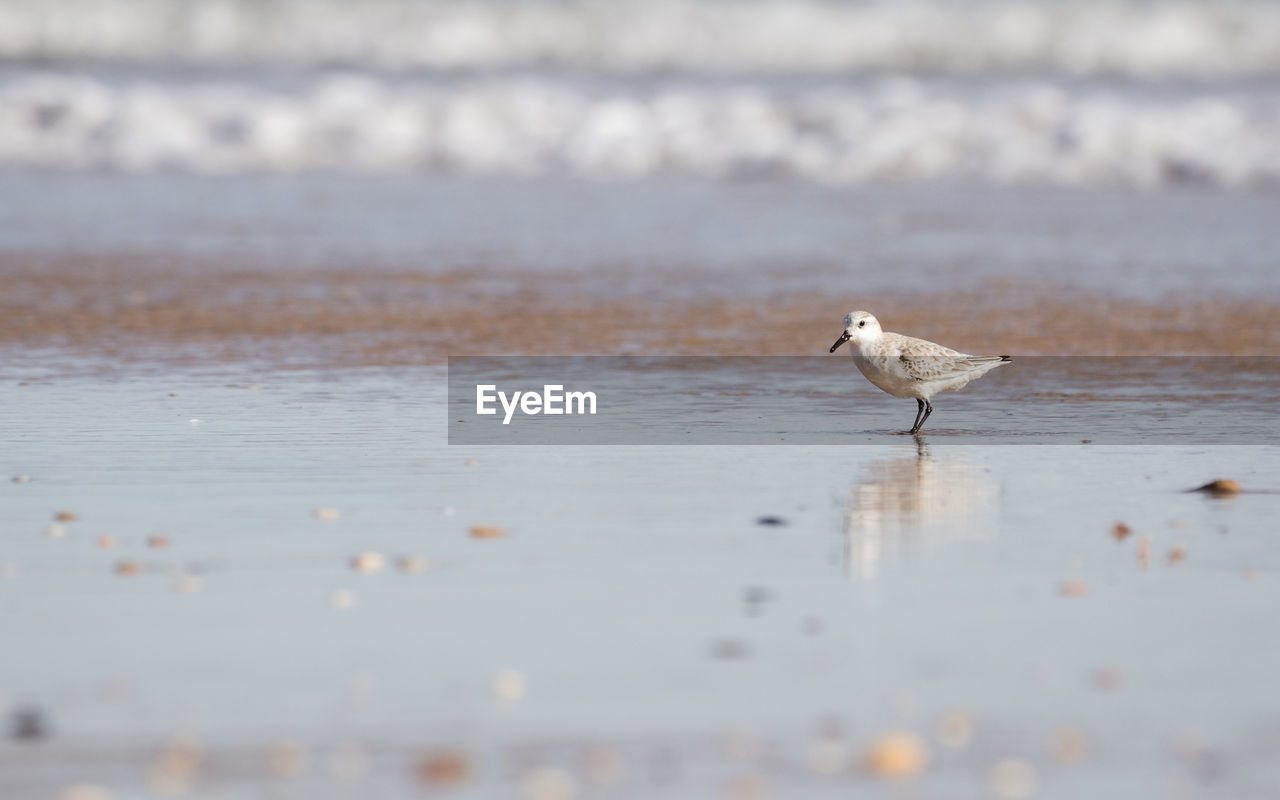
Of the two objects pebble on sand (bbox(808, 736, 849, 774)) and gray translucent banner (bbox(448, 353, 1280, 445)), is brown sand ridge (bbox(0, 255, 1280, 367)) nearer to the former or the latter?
gray translucent banner (bbox(448, 353, 1280, 445))

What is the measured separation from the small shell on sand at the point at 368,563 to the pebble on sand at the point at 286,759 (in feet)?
4.33

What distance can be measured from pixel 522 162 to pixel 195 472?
16.3 metres

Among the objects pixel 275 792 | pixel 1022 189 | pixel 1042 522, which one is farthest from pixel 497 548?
pixel 1022 189

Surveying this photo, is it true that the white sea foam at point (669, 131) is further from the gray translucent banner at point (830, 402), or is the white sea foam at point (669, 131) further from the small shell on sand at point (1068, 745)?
the small shell on sand at point (1068, 745)

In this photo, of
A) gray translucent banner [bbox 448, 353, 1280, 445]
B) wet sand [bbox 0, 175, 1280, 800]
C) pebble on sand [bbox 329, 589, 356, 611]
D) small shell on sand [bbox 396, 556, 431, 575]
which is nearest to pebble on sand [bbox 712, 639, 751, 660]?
wet sand [bbox 0, 175, 1280, 800]

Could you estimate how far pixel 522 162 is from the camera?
71.8 ft

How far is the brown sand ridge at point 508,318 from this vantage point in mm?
A: 9117

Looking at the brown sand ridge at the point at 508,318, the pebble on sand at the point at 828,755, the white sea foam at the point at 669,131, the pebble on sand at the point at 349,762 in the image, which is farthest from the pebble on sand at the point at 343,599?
the white sea foam at the point at 669,131

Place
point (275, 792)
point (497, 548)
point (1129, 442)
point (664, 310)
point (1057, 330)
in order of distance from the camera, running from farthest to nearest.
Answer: point (664, 310) → point (1057, 330) → point (1129, 442) → point (497, 548) → point (275, 792)

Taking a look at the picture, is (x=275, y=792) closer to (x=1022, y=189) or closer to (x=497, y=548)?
(x=497, y=548)

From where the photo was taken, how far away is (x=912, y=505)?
17.6 ft

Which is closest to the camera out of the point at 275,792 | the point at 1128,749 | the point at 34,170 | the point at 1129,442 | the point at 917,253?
the point at 275,792

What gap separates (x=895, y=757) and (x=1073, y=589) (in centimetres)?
136

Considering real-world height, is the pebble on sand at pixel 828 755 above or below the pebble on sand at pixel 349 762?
above
